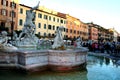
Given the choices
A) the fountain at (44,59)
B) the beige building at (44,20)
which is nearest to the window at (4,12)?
the beige building at (44,20)

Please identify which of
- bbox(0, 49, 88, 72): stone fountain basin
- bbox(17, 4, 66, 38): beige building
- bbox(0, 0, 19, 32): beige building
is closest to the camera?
bbox(0, 49, 88, 72): stone fountain basin

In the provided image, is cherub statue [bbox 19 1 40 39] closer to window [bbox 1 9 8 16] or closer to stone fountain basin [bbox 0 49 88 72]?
stone fountain basin [bbox 0 49 88 72]

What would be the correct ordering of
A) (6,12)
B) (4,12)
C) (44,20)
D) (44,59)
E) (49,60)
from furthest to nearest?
(44,20) < (6,12) < (4,12) < (49,60) < (44,59)

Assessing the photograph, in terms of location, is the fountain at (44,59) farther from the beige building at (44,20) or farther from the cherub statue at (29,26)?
the beige building at (44,20)

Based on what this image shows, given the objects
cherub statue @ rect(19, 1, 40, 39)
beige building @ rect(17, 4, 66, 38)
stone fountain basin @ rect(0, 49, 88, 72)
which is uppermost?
beige building @ rect(17, 4, 66, 38)

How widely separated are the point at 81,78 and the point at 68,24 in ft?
203

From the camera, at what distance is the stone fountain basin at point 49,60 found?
400 inches

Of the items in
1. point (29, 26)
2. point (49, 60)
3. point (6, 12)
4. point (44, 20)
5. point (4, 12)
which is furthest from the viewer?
point (44, 20)

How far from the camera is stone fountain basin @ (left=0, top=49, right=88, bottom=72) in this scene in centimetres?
1015

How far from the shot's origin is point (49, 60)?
11.1 meters

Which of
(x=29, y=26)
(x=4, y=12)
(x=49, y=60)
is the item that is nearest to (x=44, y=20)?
(x=4, y=12)

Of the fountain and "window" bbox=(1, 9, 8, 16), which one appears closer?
the fountain

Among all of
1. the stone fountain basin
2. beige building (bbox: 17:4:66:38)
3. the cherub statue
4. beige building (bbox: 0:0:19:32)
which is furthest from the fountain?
beige building (bbox: 17:4:66:38)

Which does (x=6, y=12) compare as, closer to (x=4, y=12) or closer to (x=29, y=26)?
(x=4, y=12)
